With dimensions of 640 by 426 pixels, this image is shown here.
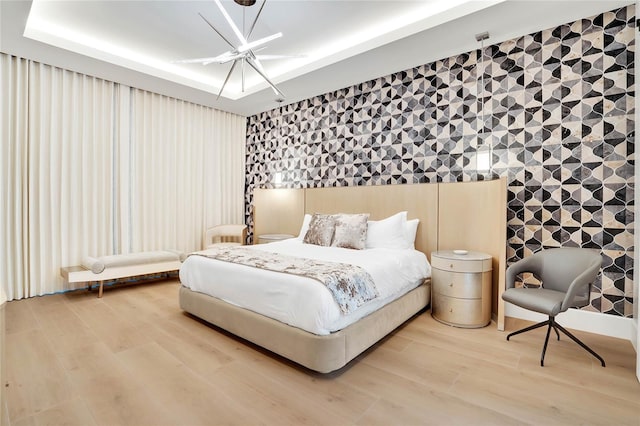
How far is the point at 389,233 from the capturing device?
364 centimetres

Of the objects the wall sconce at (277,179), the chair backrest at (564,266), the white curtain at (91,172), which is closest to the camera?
the chair backrest at (564,266)

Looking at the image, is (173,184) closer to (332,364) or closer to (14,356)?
(14,356)

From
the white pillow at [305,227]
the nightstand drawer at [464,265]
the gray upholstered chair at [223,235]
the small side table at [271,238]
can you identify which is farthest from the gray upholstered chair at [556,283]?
the gray upholstered chair at [223,235]

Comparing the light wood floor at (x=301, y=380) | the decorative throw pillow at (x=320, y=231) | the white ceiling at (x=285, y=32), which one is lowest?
the light wood floor at (x=301, y=380)

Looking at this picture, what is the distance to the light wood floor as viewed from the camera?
1.76 metres

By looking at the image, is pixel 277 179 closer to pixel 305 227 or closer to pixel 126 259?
pixel 305 227

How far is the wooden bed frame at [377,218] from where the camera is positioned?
220 cm

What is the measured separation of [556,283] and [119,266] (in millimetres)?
4709

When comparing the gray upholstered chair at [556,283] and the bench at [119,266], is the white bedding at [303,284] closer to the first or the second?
the gray upholstered chair at [556,283]

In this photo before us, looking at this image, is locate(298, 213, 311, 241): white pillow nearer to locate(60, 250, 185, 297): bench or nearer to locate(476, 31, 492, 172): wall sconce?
locate(60, 250, 185, 297): bench

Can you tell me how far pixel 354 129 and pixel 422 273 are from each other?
7.35ft

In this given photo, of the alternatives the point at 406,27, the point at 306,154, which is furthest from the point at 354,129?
the point at 406,27

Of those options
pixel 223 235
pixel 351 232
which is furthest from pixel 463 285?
pixel 223 235

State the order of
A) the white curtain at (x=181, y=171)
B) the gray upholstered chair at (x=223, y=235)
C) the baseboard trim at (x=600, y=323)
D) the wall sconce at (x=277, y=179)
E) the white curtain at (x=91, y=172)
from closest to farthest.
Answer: the baseboard trim at (x=600, y=323)
the white curtain at (x=91, y=172)
the white curtain at (x=181, y=171)
the gray upholstered chair at (x=223, y=235)
the wall sconce at (x=277, y=179)
